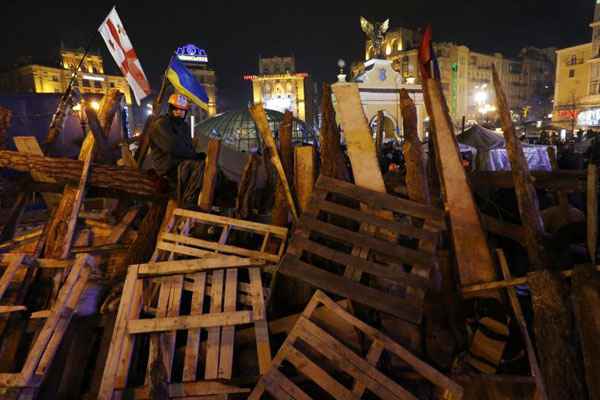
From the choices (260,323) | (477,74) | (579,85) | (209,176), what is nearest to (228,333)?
(260,323)

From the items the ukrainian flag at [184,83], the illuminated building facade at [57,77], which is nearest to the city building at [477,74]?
the illuminated building facade at [57,77]

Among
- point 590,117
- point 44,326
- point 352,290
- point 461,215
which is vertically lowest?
point 44,326

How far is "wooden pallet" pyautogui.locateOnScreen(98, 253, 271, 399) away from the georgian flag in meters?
4.34

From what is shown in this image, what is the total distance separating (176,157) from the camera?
5484 mm

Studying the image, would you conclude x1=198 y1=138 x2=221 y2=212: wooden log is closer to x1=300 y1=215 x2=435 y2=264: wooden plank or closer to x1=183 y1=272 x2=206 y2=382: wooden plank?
x1=183 y1=272 x2=206 y2=382: wooden plank

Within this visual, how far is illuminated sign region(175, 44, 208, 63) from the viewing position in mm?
61000

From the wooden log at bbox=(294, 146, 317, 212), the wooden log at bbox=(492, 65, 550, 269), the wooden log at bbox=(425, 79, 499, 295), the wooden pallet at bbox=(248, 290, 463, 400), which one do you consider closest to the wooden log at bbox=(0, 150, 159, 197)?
the wooden log at bbox=(294, 146, 317, 212)

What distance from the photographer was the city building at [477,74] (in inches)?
2319

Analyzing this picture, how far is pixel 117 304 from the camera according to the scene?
4.20 meters

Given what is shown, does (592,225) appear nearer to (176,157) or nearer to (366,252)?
(366,252)

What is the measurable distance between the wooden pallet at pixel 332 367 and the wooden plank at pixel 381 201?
1408mm

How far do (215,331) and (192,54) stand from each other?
2649 inches

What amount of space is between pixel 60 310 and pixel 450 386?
14.0 feet

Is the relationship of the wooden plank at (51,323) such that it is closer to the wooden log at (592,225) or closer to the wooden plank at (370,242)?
the wooden plank at (370,242)
